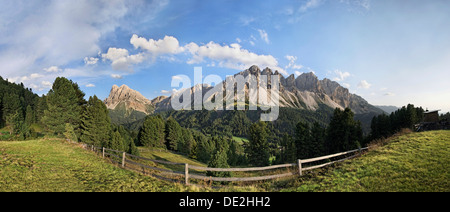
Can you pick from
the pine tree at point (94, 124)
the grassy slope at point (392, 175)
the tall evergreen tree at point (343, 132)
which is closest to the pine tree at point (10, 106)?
the pine tree at point (94, 124)

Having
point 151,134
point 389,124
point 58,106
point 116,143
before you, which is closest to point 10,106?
point 58,106

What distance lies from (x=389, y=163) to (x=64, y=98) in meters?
54.9

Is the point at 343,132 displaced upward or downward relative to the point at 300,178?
upward

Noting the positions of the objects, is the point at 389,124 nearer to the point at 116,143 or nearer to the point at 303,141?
the point at 303,141

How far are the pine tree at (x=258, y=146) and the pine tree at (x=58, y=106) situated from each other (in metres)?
43.0

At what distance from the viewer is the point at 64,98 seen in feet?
134

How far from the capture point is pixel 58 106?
40812 mm

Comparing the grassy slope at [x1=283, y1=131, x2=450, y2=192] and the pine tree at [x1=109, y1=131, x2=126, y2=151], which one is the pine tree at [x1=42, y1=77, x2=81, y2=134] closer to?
the pine tree at [x1=109, y1=131, x2=126, y2=151]

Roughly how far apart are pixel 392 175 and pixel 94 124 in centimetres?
5601

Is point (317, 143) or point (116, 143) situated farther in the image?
point (116, 143)


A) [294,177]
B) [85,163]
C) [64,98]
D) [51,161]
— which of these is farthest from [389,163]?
[64,98]
